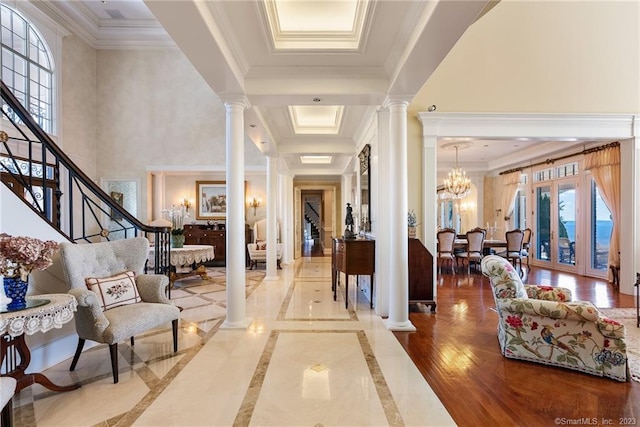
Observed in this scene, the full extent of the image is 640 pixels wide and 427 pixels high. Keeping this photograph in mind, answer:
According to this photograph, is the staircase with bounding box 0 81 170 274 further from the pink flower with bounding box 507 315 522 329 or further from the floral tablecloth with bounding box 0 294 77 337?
the pink flower with bounding box 507 315 522 329

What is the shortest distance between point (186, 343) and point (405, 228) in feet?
8.64

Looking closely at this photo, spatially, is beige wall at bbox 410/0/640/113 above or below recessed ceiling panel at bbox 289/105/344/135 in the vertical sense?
above

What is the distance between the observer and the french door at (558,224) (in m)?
7.11

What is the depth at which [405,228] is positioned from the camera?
140 inches

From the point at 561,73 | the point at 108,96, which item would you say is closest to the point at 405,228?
the point at 561,73

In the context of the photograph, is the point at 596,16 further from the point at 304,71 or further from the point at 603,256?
the point at 304,71

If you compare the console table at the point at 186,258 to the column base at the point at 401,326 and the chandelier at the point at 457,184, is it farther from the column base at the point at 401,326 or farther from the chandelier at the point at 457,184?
the chandelier at the point at 457,184

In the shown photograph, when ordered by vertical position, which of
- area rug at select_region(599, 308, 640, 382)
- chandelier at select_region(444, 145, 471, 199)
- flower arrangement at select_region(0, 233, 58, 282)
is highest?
chandelier at select_region(444, 145, 471, 199)

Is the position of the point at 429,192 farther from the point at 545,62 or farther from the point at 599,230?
the point at 599,230

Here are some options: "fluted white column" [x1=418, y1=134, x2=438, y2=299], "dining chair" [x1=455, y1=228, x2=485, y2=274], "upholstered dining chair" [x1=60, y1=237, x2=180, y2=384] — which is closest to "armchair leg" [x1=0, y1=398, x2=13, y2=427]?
"upholstered dining chair" [x1=60, y1=237, x2=180, y2=384]

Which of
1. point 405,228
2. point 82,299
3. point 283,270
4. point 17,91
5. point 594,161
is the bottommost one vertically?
point 283,270

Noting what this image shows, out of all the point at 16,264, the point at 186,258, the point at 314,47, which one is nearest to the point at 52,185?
the point at 16,264

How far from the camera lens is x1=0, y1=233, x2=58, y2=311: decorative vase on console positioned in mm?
1837

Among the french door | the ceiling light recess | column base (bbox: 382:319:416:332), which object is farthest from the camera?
the ceiling light recess
